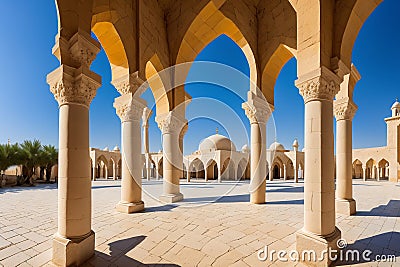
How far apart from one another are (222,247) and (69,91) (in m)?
4.01

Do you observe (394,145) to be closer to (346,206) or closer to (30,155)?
(346,206)

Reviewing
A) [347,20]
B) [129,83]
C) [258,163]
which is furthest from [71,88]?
[258,163]

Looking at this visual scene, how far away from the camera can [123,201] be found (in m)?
6.70

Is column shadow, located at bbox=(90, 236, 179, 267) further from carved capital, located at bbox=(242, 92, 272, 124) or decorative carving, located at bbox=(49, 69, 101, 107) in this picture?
carved capital, located at bbox=(242, 92, 272, 124)

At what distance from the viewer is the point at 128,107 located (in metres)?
6.77

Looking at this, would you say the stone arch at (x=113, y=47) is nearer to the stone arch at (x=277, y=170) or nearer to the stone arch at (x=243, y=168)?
the stone arch at (x=243, y=168)

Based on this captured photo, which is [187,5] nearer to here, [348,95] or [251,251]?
[348,95]

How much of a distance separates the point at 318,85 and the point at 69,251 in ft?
16.7

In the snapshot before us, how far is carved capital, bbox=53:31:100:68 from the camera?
3719mm

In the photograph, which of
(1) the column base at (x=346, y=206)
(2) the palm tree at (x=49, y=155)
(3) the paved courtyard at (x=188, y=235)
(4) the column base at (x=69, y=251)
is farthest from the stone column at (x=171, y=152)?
(2) the palm tree at (x=49, y=155)

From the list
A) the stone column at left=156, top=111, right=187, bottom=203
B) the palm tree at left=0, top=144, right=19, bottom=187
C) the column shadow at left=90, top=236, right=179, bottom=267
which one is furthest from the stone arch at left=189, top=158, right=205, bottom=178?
the column shadow at left=90, top=236, right=179, bottom=267

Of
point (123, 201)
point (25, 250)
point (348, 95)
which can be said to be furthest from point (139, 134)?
point (348, 95)

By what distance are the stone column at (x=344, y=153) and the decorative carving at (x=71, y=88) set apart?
735 cm

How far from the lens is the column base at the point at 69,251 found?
3418mm
